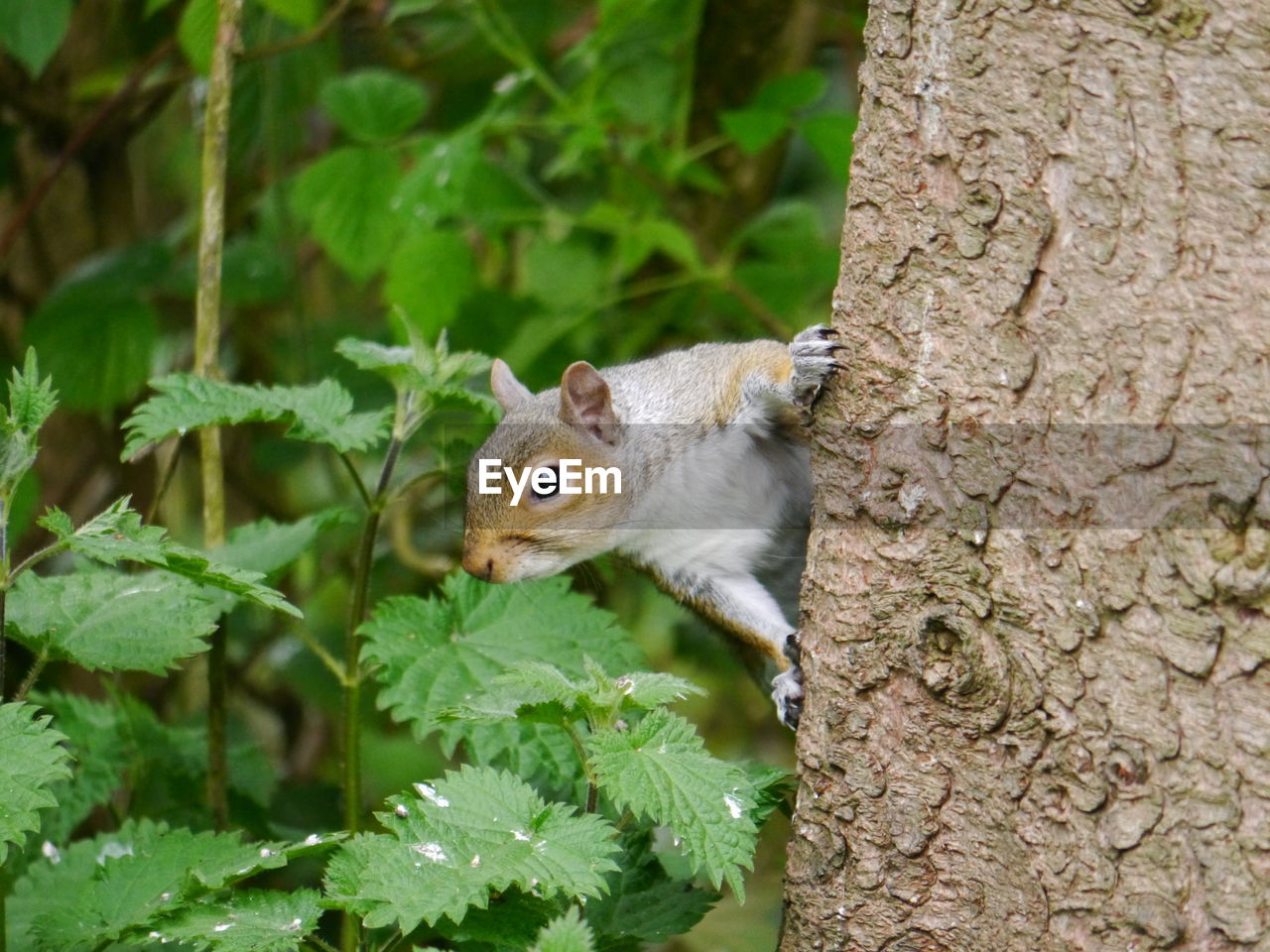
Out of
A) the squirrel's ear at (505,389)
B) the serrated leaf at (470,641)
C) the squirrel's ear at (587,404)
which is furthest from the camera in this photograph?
the squirrel's ear at (505,389)

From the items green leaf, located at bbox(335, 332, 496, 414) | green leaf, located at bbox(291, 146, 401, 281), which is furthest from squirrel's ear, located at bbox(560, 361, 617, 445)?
green leaf, located at bbox(291, 146, 401, 281)

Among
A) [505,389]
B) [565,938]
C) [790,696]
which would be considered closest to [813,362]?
[790,696]

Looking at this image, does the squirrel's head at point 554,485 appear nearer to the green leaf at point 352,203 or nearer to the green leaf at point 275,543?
the green leaf at point 275,543

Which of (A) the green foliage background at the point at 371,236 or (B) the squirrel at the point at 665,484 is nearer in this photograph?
(B) the squirrel at the point at 665,484

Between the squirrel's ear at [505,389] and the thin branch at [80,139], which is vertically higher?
the thin branch at [80,139]

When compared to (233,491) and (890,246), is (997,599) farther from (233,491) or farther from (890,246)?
(233,491)

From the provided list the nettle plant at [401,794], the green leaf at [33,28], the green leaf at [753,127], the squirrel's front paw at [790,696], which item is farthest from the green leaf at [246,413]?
the green leaf at [753,127]

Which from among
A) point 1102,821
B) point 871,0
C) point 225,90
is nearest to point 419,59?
point 225,90
